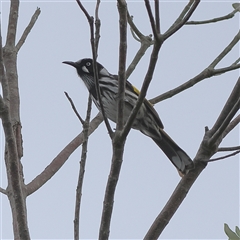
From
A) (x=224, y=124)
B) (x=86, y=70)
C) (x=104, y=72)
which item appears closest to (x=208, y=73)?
(x=224, y=124)

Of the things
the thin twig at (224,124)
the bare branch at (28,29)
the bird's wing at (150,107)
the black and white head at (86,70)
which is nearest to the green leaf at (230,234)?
the thin twig at (224,124)

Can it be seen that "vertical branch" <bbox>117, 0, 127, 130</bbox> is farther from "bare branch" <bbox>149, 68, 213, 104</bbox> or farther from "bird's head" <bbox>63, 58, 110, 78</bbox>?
"bird's head" <bbox>63, 58, 110, 78</bbox>

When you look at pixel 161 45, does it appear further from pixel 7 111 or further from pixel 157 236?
pixel 157 236

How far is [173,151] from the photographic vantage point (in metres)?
4.65

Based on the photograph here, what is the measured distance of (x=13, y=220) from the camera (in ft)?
8.95

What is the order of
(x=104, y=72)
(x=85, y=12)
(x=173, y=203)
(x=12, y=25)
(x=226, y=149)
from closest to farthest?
(x=85, y=12) < (x=173, y=203) < (x=226, y=149) < (x=12, y=25) < (x=104, y=72)

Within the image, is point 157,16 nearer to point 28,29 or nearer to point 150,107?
point 28,29

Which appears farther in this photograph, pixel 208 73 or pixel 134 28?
pixel 134 28

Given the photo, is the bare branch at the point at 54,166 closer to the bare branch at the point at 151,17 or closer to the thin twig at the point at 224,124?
the thin twig at the point at 224,124

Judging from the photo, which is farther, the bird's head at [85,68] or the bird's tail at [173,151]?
the bird's head at [85,68]

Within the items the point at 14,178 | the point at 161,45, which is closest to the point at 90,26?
the point at 161,45

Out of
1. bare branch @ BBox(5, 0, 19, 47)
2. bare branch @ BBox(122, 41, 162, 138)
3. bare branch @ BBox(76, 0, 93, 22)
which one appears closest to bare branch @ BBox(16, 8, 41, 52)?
bare branch @ BBox(5, 0, 19, 47)

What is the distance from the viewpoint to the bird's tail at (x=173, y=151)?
13.7 ft

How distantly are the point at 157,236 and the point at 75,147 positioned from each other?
4.26 ft
